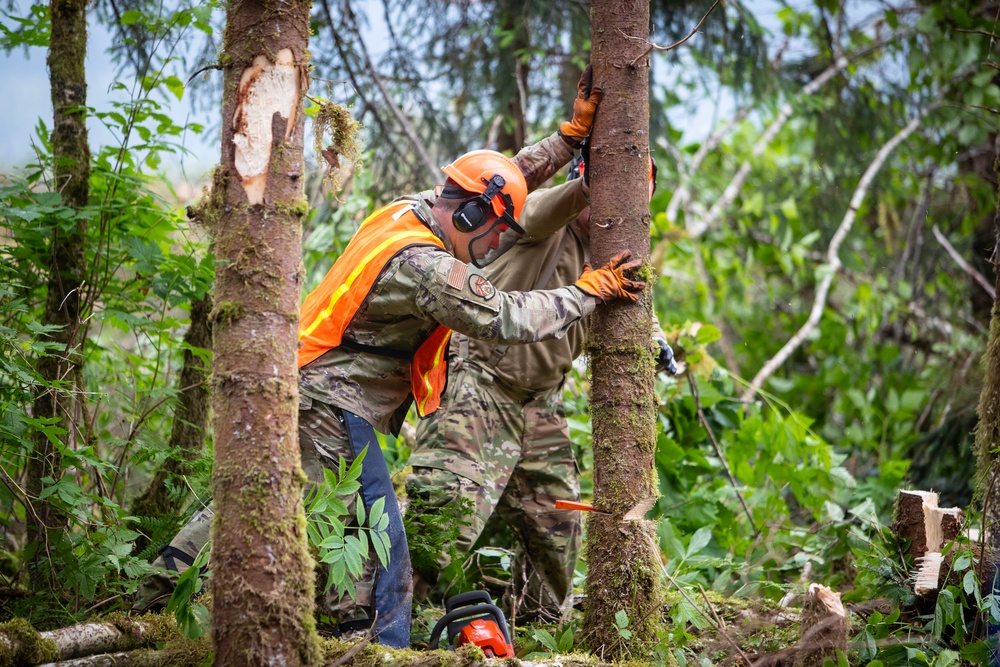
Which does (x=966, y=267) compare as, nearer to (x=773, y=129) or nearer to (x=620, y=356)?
(x=773, y=129)

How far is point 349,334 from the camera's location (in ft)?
10.3

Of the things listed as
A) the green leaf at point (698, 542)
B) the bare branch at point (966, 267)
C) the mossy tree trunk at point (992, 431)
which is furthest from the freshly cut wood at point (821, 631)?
the bare branch at point (966, 267)

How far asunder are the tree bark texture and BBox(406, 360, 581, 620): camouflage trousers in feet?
3.64

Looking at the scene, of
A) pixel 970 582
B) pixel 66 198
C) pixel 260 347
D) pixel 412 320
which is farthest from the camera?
pixel 66 198

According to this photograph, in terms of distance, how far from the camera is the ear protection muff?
3264mm

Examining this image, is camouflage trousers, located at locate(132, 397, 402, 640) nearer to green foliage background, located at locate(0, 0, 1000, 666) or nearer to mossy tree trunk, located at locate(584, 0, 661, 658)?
green foliage background, located at locate(0, 0, 1000, 666)

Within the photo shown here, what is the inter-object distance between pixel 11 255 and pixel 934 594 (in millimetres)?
4359

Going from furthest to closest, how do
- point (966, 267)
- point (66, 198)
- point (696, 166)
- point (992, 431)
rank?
point (696, 166), point (966, 267), point (66, 198), point (992, 431)

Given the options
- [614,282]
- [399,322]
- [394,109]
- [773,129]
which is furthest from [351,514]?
[773,129]

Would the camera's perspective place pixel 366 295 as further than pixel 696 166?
No

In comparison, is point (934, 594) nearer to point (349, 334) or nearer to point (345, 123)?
point (349, 334)

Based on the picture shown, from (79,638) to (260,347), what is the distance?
3.71 feet

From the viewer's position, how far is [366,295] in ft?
10.00

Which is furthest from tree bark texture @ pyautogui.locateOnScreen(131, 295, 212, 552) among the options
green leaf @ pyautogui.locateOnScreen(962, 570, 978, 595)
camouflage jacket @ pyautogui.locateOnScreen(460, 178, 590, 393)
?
green leaf @ pyautogui.locateOnScreen(962, 570, 978, 595)
